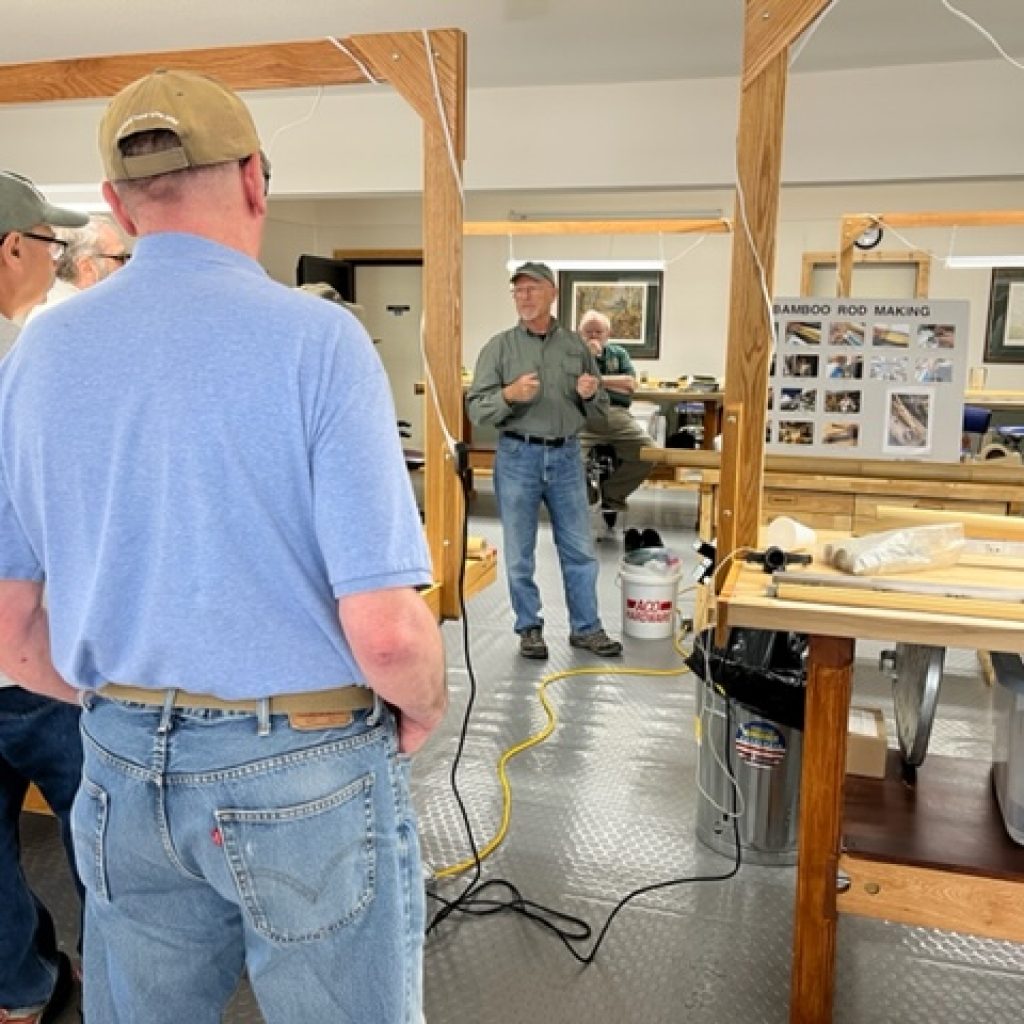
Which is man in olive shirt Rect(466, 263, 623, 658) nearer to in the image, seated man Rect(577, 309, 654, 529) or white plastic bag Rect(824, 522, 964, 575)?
seated man Rect(577, 309, 654, 529)

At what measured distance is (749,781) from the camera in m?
A: 2.46

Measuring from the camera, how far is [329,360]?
3.01 ft

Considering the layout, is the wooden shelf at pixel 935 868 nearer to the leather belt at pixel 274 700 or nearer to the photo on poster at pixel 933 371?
the photo on poster at pixel 933 371

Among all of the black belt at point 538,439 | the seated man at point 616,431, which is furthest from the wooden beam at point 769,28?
the seated man at point 616,431

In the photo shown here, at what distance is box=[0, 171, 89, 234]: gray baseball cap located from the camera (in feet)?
5.37

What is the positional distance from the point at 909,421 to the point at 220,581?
5.68 feet

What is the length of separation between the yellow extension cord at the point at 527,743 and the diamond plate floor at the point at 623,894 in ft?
0.08

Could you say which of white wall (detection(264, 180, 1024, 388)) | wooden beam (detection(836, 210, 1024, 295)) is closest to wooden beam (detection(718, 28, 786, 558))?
wooden beam (detection(836, 210, 1024, 295))

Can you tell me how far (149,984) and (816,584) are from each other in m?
1.20

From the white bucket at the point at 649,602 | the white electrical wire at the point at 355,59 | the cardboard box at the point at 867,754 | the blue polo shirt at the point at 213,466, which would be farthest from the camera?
the white bucket at the point at 649,602

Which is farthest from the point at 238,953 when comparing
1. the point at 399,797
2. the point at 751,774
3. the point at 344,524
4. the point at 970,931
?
the point at 751,774

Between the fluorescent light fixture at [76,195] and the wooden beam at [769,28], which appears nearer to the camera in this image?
the wooden beam at [769,28]

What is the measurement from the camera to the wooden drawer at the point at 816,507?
4.34 meters

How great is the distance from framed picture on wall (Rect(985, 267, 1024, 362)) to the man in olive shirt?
6.06 meters
